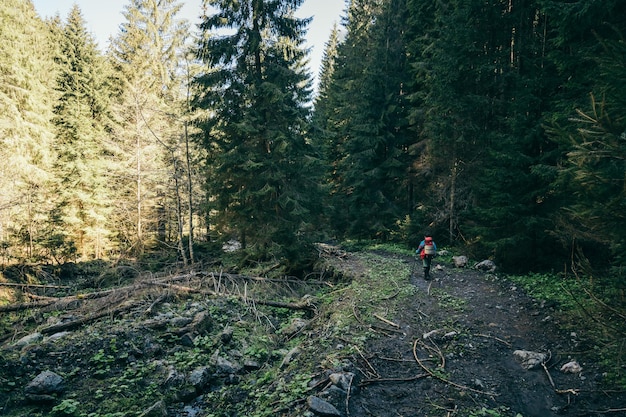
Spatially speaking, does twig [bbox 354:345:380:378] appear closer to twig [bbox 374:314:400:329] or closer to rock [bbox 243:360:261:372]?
twig [bbox 374:314:400:329]

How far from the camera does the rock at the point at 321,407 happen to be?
4.11 metres

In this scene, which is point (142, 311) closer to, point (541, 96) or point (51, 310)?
point (51, 310)

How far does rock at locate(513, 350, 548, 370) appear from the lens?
5570 mm

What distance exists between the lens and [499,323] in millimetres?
7375

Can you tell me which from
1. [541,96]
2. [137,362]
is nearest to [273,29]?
[541,96]

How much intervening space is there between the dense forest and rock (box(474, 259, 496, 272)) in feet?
1.88

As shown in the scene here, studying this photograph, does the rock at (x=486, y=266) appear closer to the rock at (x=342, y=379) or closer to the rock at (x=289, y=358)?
the rock at (x=289, y=358)

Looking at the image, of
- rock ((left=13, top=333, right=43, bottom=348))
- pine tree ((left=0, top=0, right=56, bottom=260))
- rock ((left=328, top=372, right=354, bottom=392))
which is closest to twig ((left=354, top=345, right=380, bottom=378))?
rock ((left=328, top=372, right=354, bottom=392))

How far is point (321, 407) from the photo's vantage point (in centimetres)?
417

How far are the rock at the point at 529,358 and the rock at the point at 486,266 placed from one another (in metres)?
6.34

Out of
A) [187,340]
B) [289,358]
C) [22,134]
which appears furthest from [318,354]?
[22,134]

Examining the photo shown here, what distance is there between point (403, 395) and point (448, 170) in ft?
45.5

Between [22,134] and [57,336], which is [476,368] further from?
[22,134]

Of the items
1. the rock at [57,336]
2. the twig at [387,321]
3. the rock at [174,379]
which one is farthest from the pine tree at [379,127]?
the rock at [57,336]
